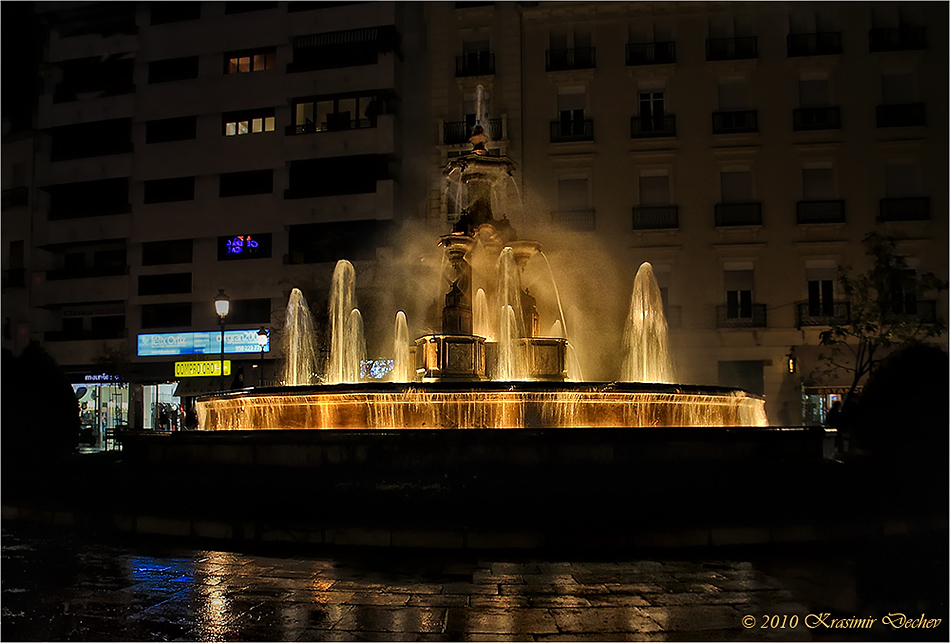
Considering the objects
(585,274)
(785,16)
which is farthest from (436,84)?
(785,16)

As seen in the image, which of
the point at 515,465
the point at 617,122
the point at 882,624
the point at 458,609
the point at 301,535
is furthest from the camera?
the point at 617,122

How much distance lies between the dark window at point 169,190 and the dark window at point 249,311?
18.0 ft

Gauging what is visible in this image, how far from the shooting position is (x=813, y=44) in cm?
3114

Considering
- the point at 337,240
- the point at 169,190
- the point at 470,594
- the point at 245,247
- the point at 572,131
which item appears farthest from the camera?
the point at 169,190

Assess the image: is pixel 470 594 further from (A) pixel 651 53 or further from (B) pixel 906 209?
(A) pixel 651 53

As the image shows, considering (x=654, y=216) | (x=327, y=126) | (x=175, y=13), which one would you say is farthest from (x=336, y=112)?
(x=654, y=216)

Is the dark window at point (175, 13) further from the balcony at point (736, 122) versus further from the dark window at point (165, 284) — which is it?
the balcony at point (736, 122)

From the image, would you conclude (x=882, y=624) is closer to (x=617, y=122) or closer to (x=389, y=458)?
(x=389, y=458)

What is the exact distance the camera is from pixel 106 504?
9.31 meters

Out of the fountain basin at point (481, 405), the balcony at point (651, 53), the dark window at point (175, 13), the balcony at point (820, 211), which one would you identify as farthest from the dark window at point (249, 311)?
the fountain basin at point (481, 405)

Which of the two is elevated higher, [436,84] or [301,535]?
[436,84]

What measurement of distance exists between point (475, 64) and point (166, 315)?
17.7 m

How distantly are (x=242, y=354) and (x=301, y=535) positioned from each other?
2803cm

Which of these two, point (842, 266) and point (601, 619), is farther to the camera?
point (842, 266)
